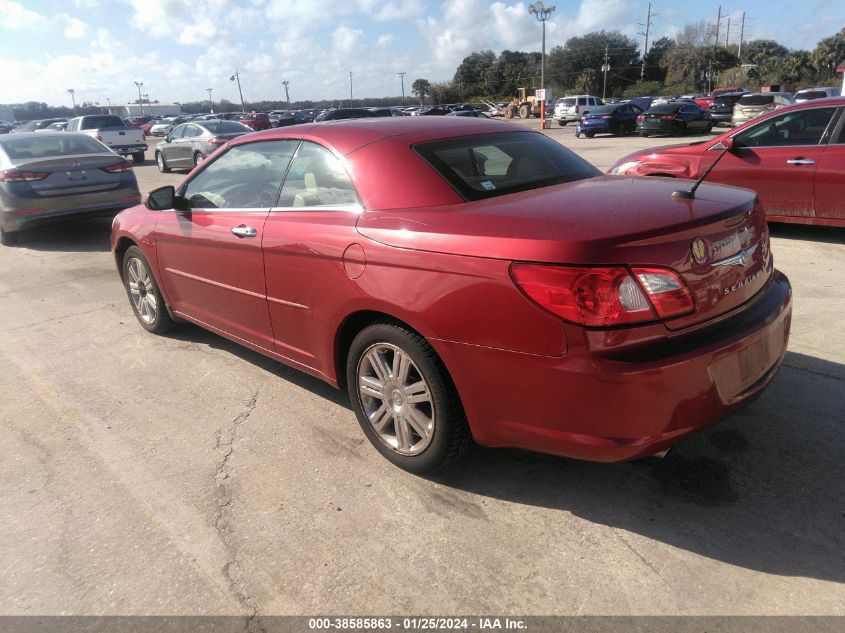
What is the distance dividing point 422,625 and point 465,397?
861mm

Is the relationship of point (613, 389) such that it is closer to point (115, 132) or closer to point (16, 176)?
point (16, 176)

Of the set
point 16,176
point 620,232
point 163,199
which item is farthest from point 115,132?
point 620,232

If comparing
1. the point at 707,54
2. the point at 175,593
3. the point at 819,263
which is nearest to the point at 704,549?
the point at 175,593

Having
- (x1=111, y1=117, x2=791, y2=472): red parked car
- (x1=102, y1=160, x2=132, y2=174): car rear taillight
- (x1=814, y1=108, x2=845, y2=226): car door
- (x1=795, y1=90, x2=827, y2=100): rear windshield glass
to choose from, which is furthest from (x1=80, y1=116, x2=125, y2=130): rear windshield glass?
(x1=795, y1=90, x2=827, y2=100): rear windshield glass

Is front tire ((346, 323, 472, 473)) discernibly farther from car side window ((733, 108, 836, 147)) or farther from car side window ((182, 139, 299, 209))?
car side window ((733, 108, 836, 147))

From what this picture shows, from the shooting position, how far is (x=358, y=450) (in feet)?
10.8

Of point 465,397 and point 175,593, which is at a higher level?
point 465,397

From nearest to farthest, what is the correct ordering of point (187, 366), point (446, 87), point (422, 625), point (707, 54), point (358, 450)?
point (422, 625), point (358, 450), point (187, 366), point (707, 54), point (446, 87)

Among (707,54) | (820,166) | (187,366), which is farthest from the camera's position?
(707,54)

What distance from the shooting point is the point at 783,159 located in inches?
271

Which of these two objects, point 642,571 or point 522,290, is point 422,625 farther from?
point 522,290

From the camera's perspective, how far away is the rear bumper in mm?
2232

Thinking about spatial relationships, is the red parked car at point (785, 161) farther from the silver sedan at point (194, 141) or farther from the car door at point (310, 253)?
the silver sedan at point (194, 141)

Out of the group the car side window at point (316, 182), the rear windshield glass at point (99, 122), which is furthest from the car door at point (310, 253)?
the rear windshield glass at point (99, 122)
